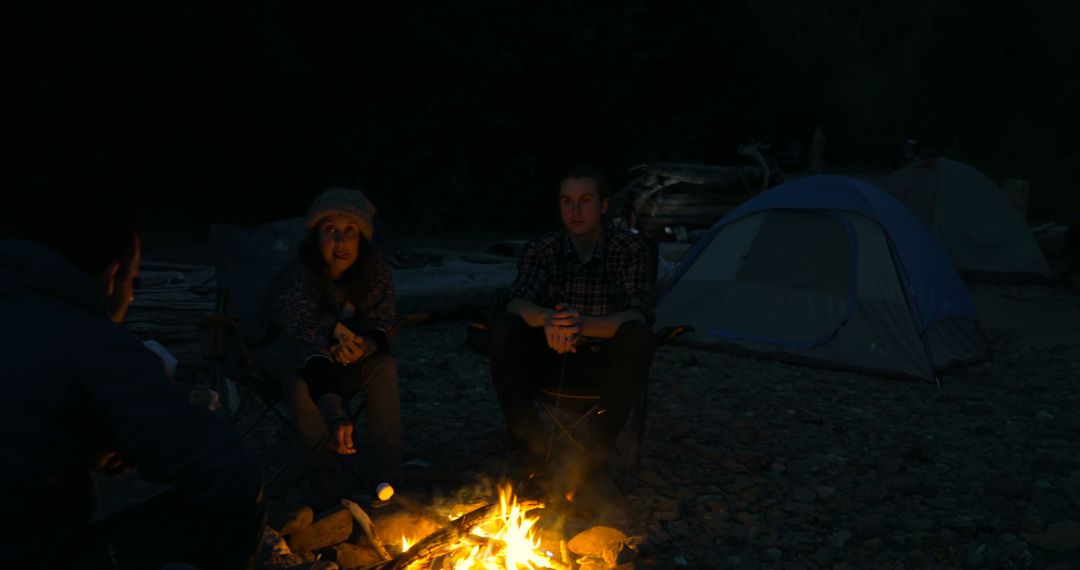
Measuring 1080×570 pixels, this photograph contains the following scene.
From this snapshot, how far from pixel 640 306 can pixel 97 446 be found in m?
2.40

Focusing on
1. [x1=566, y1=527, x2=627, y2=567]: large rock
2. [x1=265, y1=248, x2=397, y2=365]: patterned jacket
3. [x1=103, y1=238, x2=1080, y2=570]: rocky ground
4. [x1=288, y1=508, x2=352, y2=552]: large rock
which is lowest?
[x1=103, y1=238, x2=1080, y2=570]: rocky ground

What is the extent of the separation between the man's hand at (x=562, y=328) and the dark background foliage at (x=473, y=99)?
311 inches

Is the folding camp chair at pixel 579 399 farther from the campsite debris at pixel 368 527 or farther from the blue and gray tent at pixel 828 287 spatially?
the blue and gray tent at pixel 828 287

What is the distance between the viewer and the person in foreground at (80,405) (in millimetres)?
1629

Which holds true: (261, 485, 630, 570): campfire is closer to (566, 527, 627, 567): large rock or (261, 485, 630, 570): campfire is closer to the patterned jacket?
(566, 527, 627, 567): large rock

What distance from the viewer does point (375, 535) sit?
2.92 meters

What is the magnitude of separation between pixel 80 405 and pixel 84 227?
36 centimetres

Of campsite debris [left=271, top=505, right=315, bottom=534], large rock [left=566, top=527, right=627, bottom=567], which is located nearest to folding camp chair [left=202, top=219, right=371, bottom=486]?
campsite debris [left=271, top=505, right=315, bottom=534]

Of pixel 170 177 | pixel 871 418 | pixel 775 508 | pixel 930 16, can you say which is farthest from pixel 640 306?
pixel 930 16

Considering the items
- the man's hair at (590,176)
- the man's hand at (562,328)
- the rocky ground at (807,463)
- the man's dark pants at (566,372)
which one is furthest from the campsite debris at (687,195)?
the man's hand at (562,328)

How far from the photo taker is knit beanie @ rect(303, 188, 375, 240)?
3432mm

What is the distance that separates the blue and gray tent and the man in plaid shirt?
285cm

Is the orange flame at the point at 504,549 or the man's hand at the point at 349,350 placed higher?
the man's hand at the point at 349,350

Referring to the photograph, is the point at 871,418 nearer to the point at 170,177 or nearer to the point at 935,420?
the point at 935,420
